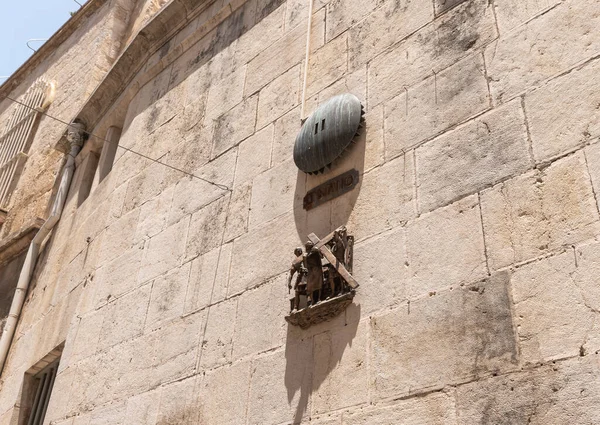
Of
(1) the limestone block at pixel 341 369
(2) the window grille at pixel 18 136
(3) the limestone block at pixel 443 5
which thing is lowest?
(1) the limestone block at pixel 341 369

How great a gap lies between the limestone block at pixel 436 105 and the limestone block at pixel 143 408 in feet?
7.06

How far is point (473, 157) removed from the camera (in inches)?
135

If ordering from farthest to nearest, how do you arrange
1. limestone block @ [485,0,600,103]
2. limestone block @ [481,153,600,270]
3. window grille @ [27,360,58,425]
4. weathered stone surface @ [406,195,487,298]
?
window grille @ [27,360,58,425], limestone block @ [485,0,600,103], weathered stone surface @ [406,195,487,298], limestone block @ [481,153,600,270]

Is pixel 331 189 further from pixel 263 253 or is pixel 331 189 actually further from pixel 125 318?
pixel 125 318

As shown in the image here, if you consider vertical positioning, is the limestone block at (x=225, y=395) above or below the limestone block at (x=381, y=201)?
below

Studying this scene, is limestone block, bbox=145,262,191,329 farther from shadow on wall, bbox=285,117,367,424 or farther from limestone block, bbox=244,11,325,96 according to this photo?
limestone block, bbox=244,11,325,96

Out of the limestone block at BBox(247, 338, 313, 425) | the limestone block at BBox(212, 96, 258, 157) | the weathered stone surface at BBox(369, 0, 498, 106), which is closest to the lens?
the limestone block at BBox(247, 338, 313, 425)

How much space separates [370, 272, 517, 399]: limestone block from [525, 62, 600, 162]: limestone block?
0.64 metres

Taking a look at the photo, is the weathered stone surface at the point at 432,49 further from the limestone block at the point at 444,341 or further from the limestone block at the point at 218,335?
the limestone block at the point at 218,335

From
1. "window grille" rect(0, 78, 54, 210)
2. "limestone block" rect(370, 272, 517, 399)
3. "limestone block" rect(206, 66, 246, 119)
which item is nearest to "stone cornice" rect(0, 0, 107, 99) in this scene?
"window grille" rect(0, 78, 54, 210)

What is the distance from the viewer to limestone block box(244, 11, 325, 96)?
16.9 feet

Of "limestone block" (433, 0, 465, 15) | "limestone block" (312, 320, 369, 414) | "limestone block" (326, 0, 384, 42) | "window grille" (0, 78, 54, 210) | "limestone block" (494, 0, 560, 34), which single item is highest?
"window grille" (0, 78, 54, 210)

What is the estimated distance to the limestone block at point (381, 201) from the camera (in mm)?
3639

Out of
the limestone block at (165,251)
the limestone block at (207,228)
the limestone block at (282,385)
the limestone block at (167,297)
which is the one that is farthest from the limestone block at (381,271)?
the limestone block at (165,251)
